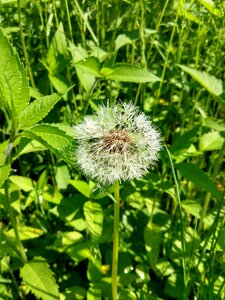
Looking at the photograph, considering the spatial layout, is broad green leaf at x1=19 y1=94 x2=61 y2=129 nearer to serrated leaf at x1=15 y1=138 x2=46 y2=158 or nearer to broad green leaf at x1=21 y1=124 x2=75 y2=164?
broad green leaf at x1=21 y1=124 x2=75 y2=164

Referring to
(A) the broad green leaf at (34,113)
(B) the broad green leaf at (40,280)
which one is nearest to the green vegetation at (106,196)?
(B) the broad green leaf at (40,280)

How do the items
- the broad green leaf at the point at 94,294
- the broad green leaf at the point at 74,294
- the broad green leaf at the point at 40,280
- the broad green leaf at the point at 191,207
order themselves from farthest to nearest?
the broad green leaf at the point at 191,207 → the broad green leaf at the point at 74,294 → the broad green leaf at the point at 94,294 → the broad green leaf at the point at 40,280

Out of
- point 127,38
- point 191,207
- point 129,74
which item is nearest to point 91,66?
point 129,74

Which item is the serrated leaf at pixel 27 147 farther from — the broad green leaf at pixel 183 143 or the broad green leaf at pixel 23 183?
the broad green leaf at pixel 183 143

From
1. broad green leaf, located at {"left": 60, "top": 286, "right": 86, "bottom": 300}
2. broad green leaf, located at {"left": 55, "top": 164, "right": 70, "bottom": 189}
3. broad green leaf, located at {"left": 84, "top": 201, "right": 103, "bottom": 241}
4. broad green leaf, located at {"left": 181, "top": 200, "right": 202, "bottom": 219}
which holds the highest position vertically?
broad green leaf, located at {"left": 55, "top": 164, "right": 70, "bottom": 189}

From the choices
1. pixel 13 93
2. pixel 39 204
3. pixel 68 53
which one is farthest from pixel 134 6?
pixel 13 93

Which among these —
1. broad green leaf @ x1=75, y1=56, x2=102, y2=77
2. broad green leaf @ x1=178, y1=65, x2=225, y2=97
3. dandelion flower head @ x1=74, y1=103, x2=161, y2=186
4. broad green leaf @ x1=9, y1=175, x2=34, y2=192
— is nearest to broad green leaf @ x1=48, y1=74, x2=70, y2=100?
broad green leaf @ x1=75, y1=56, x2=102, y2=77

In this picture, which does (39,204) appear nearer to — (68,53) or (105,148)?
(68,53)
